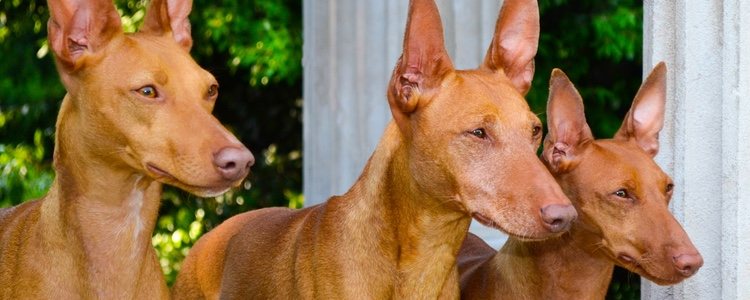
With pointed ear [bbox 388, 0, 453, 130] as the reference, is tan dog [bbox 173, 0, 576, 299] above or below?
below

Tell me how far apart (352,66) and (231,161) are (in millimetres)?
3846

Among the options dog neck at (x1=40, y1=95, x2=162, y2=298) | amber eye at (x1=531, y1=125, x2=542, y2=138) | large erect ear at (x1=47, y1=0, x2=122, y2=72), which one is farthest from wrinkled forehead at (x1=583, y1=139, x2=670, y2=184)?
large erect ear at (x1=47, y1=0, x2=122, y2=72)

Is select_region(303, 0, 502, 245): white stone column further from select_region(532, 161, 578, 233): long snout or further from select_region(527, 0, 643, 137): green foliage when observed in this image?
select_region(527, 0, 643, 137): green foliage

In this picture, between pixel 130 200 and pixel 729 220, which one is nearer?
pixel 130 200

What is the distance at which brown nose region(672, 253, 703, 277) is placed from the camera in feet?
16.5

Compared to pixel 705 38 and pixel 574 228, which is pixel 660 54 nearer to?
pixel 705 38

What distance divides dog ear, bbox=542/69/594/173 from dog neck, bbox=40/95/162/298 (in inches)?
62.8

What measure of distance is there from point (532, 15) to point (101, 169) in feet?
5.33

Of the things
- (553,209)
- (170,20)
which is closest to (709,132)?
(553,209)

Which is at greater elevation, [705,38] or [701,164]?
[705,38]

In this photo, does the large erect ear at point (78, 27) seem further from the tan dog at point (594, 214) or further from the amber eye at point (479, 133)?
the tan dog at point (594, 214)

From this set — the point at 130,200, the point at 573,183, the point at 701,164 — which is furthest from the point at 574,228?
the point at 130,200

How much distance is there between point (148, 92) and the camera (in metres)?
4.66

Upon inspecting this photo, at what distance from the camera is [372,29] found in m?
8.03
